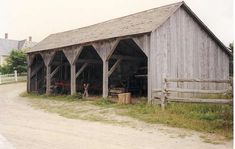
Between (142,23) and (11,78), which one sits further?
(11,78)

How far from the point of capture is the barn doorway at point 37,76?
27770mm

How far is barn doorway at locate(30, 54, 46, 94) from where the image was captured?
27.8m

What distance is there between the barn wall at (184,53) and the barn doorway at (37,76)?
43.1ft

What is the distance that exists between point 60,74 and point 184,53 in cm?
1284

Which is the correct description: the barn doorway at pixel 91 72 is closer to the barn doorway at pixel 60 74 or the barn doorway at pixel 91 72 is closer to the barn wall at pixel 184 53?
the barn doorway at pixel 60 74

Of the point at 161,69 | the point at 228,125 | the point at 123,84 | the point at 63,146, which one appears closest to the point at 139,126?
the point at 228,125

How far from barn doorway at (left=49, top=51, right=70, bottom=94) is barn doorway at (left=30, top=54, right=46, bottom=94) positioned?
1.15 meters

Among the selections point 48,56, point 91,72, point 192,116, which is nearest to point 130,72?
point 91,72

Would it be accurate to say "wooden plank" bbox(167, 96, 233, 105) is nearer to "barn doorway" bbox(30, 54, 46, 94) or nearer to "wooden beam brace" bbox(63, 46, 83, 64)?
"wooden beam brace" bbox(63, 46, 83, 64)

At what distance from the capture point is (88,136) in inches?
359

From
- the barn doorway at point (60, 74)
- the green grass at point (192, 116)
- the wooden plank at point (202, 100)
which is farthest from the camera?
the barn doorway at point (60, 74)

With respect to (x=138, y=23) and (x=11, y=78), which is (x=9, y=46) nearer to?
(x=11, y=78)

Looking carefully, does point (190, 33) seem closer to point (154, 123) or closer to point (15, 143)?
point (154, 123)

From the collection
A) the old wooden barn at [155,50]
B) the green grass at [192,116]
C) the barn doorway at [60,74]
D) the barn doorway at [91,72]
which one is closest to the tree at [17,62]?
the barn doorway at [60,74]
